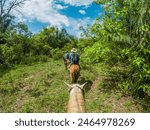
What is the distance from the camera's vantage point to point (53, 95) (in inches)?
721

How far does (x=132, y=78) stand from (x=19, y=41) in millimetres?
22478

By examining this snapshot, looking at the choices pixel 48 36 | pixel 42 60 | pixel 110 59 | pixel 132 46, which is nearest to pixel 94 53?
pixel 110 59

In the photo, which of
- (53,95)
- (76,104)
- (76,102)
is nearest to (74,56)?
(53,95)

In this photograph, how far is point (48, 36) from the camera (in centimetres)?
5025

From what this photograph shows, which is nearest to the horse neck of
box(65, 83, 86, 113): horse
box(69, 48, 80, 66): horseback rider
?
box(65, 83, 86, 113): horse

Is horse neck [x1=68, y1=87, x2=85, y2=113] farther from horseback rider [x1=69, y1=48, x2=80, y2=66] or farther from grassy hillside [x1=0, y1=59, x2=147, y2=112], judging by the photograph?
horseback rider [x1=69, y1=48, x2=80, y2=66]

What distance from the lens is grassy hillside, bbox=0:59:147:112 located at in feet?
54.3

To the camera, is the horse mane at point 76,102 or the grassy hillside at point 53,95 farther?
the grassy hillside at point 53,95

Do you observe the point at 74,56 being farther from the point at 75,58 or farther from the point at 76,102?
the point at 76,102

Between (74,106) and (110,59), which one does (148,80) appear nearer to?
(110,59)

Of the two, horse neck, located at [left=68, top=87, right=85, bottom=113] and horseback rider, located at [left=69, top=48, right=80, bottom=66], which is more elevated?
horseback rider, located at [left=69, top=48, right=80, bottom=66]

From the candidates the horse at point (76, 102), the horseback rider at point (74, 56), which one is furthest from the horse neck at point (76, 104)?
the horseback rider at point (74, 56)

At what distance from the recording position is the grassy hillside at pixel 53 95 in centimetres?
1655

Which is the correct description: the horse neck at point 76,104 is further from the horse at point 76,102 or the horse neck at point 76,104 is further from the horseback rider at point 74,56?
the horseback rider at point 74,56
